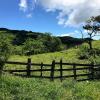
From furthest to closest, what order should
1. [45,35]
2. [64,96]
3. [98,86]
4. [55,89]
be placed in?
1. [45,35]
2. [98,86]
3. [55,89]
4. [64,96]

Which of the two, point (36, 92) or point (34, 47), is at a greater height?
point (34, 47)

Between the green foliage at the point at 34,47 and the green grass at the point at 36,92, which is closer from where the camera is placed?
the green grass at the point at 36,92

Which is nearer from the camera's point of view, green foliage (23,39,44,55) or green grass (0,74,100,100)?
green grass (0,74,100,100)

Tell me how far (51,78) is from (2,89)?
1035cm

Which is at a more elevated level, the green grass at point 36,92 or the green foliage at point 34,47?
the green foliage at point 34,47

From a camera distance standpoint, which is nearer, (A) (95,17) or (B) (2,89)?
(B) (2,89)

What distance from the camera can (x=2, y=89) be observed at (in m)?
16.6

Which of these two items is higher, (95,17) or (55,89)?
(95,17)

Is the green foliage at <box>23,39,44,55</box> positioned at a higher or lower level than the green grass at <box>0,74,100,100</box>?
higher

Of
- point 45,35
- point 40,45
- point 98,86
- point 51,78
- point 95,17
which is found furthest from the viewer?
point 45,35

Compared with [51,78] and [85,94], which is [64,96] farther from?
[51,78]

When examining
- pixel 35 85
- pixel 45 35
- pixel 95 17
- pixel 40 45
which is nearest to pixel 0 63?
pixel 35 85

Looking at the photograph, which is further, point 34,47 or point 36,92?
point 34,47

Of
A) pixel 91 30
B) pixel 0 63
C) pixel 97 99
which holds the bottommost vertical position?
pixel 97 99
